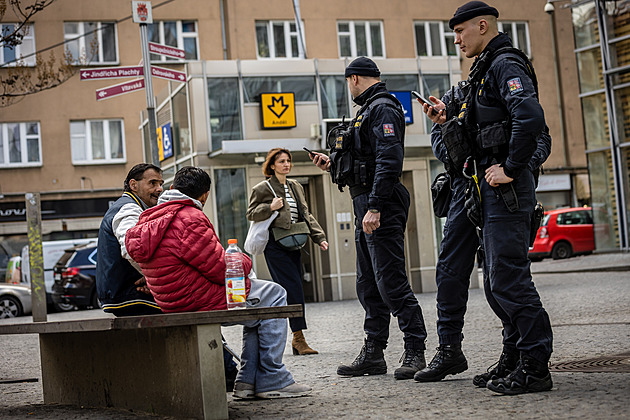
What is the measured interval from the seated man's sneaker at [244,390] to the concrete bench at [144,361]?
56 centimetres

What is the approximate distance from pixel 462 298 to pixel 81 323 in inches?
91.0

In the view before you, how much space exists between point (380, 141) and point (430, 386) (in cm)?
177

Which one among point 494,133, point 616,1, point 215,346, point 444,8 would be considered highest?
point 444,8

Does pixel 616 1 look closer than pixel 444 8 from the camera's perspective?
Yes

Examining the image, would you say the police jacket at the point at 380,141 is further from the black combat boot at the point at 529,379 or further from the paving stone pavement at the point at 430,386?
the black combat boot at the point at 529,379

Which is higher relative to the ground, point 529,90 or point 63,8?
point 63,8

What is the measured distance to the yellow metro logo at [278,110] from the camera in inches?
772

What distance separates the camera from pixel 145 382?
5445mm

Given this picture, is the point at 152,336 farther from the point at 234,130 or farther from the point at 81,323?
the point at 234,130

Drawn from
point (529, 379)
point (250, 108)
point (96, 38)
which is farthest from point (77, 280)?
point (529, 379)

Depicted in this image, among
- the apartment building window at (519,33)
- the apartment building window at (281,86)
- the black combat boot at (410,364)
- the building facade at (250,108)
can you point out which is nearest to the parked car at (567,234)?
the building facade at (250,108)

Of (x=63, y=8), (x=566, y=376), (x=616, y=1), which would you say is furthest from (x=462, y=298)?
(x=63, y=8)

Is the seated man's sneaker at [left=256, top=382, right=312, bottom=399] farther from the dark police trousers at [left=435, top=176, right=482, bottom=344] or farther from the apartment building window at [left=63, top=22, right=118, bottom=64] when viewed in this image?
the apartment building window at [left=63, top=22, right=118, bottom=64]

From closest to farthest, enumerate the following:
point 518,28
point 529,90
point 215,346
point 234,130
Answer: point 215,346 → point 529,90 → point 234,130 → point 518,28
